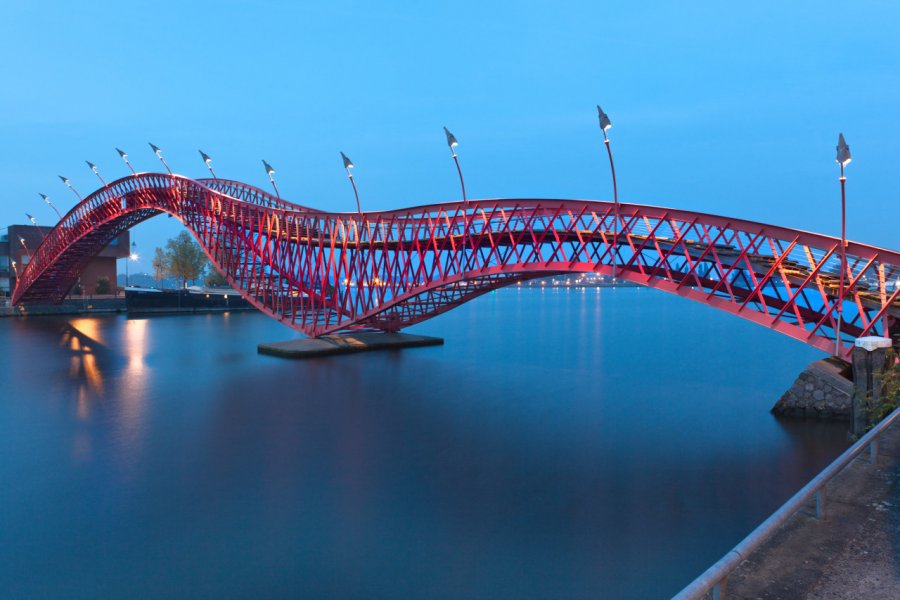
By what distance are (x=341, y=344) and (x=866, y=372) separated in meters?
33.4

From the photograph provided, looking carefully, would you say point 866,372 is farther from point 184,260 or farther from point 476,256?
point 184,260

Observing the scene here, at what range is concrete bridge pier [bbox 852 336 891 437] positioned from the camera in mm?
19266

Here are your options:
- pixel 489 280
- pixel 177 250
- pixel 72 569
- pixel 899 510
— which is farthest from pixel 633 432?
pixel 177 250

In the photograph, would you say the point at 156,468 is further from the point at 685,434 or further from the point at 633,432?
the point at 685,434

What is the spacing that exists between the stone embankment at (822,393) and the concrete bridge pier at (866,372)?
3326 millimetres

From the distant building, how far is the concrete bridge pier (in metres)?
110

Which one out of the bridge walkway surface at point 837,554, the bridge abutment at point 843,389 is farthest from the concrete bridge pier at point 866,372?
the bridge walkway surface at point 837,554

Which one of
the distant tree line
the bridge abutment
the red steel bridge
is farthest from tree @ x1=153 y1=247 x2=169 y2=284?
the bridge abutment

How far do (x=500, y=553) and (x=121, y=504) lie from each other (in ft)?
31.9

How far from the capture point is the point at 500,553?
1275cm

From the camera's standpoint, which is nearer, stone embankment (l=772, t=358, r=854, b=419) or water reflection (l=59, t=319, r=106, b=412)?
Answer: stone embankment (l=772, t=358, r=854, b=419)

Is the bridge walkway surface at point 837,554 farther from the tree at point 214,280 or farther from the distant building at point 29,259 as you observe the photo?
the tree at point 214,280

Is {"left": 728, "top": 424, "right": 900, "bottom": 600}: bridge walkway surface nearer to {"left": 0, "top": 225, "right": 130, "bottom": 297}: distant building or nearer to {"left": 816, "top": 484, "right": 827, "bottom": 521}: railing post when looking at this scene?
{"left": 816, "top": 484, "right": 827, "bottom": 521}: railing post

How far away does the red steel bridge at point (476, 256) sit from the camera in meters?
23.4
